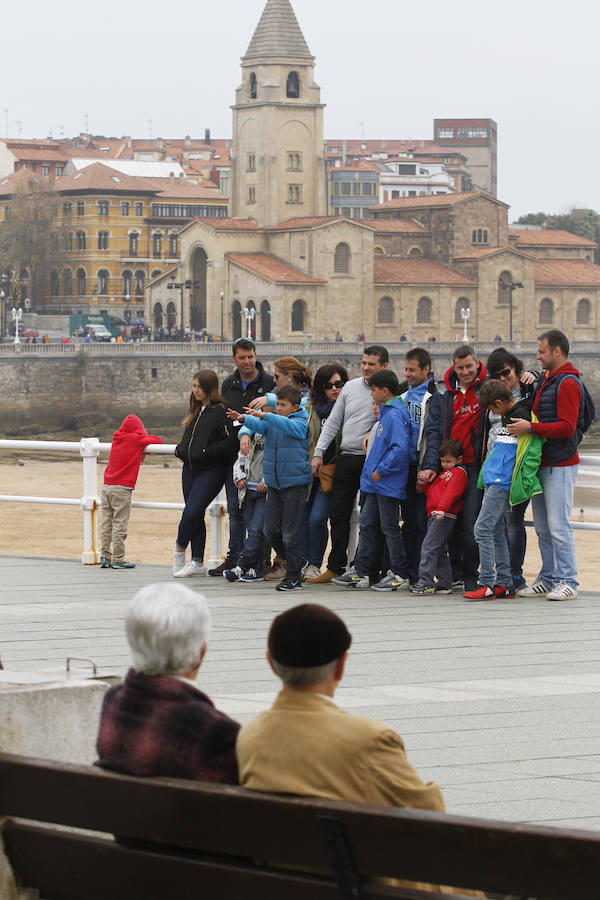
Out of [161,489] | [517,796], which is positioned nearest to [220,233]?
[161,489]

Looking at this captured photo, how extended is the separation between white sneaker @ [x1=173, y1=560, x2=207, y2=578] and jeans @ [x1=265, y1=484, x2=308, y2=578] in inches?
30.4

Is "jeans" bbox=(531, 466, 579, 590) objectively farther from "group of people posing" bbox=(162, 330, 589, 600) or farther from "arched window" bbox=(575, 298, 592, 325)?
"arched window" bbox=(575, 298, 592, 325)

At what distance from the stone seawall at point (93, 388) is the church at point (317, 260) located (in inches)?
383

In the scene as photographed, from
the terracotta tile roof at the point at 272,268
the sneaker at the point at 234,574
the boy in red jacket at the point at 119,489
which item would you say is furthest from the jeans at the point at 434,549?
the terracotta tile roof at the point at 272,268

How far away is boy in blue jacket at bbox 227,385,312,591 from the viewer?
8.70 m

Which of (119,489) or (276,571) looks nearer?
(276,571)

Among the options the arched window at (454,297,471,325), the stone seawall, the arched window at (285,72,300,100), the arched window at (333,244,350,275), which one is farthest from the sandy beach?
the arched window at (285,72,300,100)

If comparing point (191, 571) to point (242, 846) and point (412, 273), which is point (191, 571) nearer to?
point (242, 846)

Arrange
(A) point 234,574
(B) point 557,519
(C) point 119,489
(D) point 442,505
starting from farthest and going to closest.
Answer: (C) point 119,489 → (A) point 234,574 → (D) point 442,505 → (B) point 557,519

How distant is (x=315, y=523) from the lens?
361 inches

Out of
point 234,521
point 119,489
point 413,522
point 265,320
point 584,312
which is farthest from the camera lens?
point 584,312

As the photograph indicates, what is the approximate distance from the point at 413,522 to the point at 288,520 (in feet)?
2.50

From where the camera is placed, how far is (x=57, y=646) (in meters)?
6.67

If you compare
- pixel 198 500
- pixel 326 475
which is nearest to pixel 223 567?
pixel 198 500
